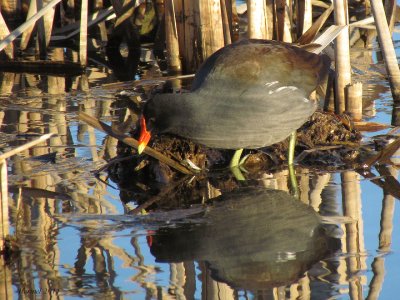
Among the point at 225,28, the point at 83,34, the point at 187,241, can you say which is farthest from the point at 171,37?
the point at 187,241

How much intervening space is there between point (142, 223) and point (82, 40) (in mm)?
3543

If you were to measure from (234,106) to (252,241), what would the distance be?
3.36 ft

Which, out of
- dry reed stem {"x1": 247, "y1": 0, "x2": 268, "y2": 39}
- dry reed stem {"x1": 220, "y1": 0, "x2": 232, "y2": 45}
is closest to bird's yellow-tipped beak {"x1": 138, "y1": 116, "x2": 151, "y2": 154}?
dry reed stem {"x1": 247, "y1": 0, "x2": 268, "y2": 39}

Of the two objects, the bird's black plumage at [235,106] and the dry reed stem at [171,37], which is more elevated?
the dry reed stem at [171,37]

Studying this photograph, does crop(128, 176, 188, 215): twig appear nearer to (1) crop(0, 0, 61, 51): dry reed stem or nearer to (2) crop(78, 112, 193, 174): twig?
(2) crop(78, 112, 193, 174): twig

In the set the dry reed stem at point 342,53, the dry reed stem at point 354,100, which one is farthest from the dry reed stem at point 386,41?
the dry reed stem at point 354,100

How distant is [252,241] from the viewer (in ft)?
13.1

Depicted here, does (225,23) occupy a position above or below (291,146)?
above

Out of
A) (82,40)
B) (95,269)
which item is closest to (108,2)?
(82,40)

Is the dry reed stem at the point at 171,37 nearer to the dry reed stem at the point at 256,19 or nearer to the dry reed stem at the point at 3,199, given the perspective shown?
the dry reed stem at the point at 256,19

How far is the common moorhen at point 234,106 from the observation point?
4773mm

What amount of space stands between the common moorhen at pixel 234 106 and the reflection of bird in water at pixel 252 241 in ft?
1.24

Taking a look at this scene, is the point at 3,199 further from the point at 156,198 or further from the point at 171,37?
the point at 171,37

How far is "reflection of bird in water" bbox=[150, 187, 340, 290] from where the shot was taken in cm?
363
